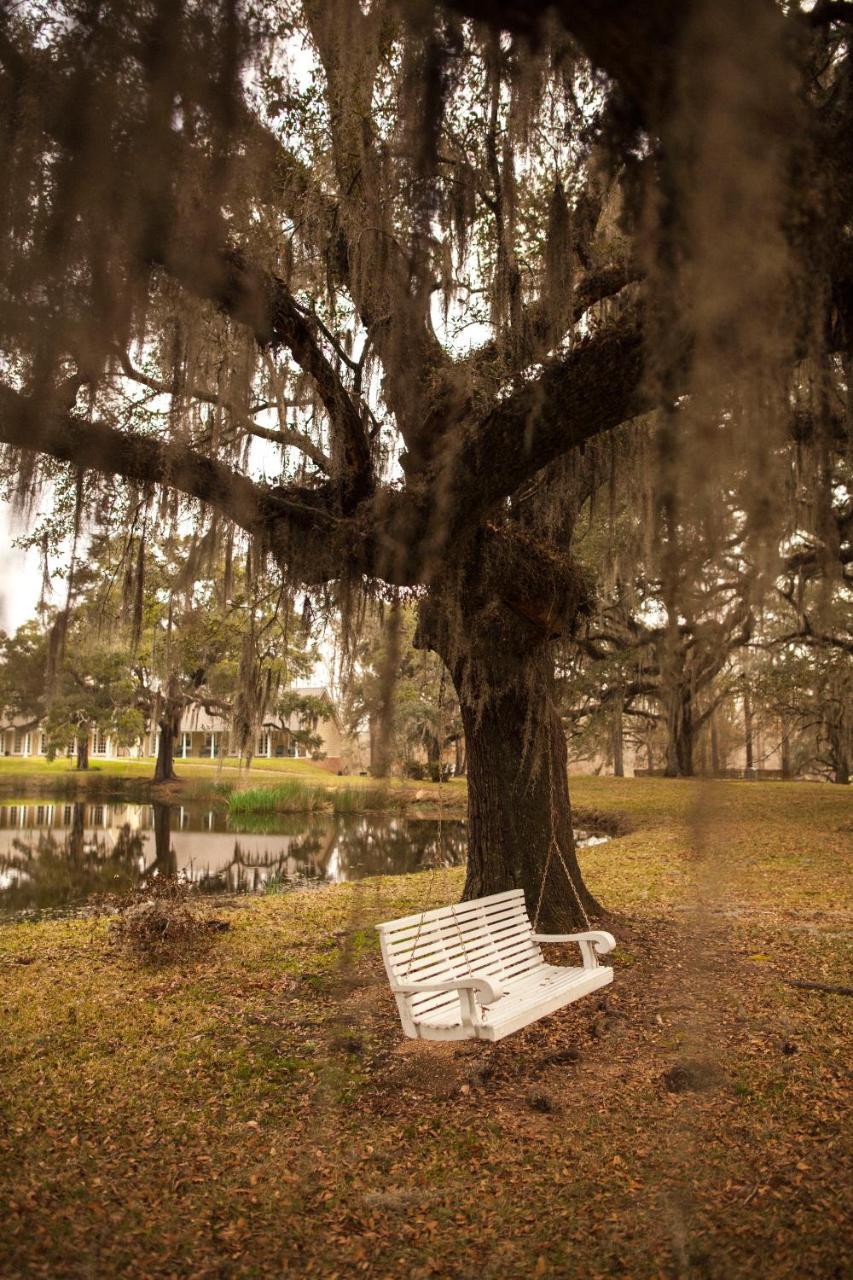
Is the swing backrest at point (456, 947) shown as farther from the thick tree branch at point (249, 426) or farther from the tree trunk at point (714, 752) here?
the thick tree branch at point (249, 426)

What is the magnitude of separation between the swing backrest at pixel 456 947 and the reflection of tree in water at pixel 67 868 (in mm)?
4947

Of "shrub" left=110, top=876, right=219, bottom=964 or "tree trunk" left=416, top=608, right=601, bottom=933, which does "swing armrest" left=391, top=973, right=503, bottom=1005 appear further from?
"shrub" left=110, top=876, right=219, bottom=964

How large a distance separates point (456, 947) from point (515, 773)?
1.54 meters

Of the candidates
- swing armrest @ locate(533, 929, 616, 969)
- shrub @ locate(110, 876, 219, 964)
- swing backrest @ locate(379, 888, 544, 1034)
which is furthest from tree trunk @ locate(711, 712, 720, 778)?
shrub @ locate(110, 876, 219, 964)

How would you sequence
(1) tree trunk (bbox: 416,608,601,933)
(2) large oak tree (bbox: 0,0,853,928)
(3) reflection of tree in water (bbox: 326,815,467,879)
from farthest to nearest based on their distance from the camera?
(3) reflection of tree in water (bbox: 326,815,467,879) < (1) tree trunk (bbox: 416,608,601,933) < (2) large oak tree (bbox: 0,0,853,928)

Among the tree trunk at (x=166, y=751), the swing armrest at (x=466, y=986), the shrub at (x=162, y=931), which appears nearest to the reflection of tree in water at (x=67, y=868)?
the shrub at (x=162, y=931)

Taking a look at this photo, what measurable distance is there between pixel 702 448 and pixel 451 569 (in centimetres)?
243

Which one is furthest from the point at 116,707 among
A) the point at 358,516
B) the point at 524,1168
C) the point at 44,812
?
the point at 524,1168

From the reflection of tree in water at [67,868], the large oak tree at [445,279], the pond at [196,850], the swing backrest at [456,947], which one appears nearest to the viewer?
the large oak tree at [445,279]

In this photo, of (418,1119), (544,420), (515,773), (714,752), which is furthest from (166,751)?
(714,752)

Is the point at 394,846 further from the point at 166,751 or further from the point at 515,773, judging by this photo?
the point at 166,751

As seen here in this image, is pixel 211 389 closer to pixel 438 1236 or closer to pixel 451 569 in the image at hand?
pixel 451 569

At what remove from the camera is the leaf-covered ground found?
2438 millimetres

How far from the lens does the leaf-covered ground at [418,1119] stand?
8.00 feet
